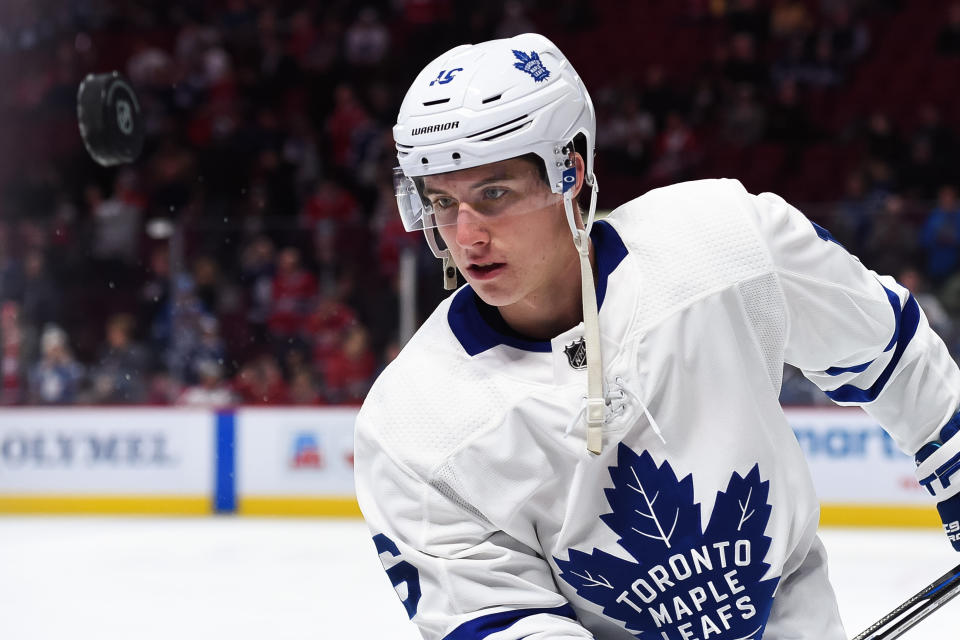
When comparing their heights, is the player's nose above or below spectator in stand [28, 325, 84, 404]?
above

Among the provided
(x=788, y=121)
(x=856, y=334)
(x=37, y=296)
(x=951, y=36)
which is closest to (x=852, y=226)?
(x=788, y=121)

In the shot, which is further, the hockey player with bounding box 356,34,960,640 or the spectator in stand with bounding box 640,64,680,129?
the spectator in stand with bounding box 640,64,680,129

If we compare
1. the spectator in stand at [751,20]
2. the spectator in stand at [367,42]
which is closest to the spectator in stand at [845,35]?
the spectator in stand at [751,20]

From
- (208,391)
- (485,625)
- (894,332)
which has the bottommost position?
(208,391)

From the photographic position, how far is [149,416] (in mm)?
6023

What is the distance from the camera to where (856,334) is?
1664mm

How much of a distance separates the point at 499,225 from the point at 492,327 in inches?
6.2

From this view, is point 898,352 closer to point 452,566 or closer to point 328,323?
point 452,566

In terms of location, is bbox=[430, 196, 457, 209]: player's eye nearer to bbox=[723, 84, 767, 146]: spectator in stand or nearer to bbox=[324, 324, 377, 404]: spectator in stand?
bbox=[324, 324, 377, 404]: spectator in stand

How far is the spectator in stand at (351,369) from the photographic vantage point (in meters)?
5.60

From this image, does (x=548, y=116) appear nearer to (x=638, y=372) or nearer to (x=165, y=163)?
(x=638, y=372)

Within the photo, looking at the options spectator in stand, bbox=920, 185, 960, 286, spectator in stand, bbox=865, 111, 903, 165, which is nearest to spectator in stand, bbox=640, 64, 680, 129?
spectator in stand, bbox=865, 111, 903, 165

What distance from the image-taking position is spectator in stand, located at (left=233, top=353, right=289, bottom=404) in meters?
5.74

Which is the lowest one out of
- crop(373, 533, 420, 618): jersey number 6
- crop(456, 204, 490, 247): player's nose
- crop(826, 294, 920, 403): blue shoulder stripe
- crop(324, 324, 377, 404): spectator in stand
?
crop(324, 324, 377, 404): spectator in stand
